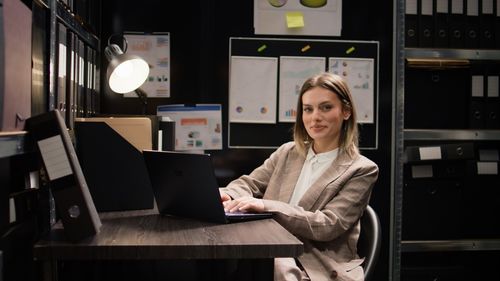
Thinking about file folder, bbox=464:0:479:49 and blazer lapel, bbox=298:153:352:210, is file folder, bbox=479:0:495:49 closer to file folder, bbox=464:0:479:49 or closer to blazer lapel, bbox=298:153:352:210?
file folder, bbox=464:0:479:49

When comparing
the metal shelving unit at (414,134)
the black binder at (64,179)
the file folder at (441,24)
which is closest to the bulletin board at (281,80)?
the metal shelving unit at (414,134)

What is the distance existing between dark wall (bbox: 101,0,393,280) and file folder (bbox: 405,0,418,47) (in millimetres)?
166

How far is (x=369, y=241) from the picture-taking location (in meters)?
1.77

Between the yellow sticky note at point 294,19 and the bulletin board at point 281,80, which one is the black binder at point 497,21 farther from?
the yellow sticky note at point 294,19

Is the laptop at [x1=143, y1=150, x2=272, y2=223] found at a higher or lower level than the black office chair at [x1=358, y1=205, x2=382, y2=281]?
higher

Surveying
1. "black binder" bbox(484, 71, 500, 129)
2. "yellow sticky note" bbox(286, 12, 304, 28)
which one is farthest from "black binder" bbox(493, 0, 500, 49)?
"yellow sticky note" bbox(286, 12, 304, 28)

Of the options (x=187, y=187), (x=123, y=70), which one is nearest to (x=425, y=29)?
(x=123, y=70)

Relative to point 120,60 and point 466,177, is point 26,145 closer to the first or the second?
point 120,60

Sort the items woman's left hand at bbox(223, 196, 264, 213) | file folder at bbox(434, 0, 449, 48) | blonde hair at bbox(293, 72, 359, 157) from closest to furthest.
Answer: woman's left hand at bbox(223, 196, 264, 213)
blonde hair at bbox(293, 72, 359, 157)
file folder at bbox(434, 0, 449, 48)

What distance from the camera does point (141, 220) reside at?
1504 millimetres

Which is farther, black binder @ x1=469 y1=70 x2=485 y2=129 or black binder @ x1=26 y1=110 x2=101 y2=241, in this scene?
black binder @ x1=469 y1=70 x2=485 y2=129

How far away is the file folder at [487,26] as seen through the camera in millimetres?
2730

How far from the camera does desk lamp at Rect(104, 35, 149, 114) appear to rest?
203cm

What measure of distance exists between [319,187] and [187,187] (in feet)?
1.86
